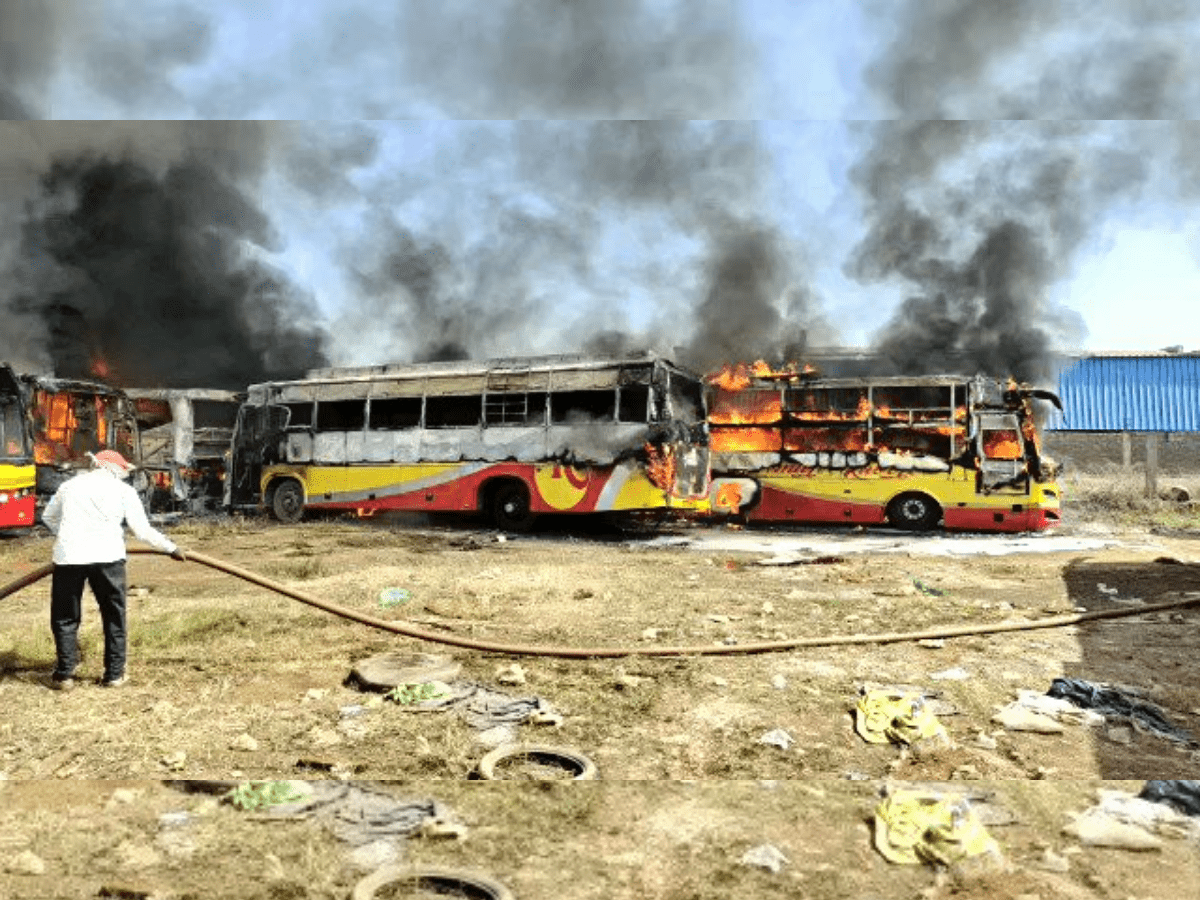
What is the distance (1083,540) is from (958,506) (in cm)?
181

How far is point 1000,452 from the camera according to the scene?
1305cm

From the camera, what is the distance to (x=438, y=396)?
13.9m

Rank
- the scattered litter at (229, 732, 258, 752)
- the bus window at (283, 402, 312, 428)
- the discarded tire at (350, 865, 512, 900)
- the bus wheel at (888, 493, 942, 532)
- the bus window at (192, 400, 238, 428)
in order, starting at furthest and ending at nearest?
the bus window at (192, 400, 238, 428) → the bus window at (283, 402, 312, 428) → the bus wheel at (888, 493, 942, 532) → the scattered litter at (229, 732, 258, 752) → the discarded tire at (350, 865, 512, 900)

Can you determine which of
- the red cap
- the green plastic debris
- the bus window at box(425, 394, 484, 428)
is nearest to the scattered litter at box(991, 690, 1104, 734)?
the green plastic debris

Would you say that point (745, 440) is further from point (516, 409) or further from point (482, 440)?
point (482, 440)

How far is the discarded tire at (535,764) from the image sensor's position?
3.49 meters

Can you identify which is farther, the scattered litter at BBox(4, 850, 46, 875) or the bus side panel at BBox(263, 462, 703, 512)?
the bus side panel at BBox(263, 462, 703, 512)

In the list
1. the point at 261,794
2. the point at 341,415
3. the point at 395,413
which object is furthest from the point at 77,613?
the point at 341,415

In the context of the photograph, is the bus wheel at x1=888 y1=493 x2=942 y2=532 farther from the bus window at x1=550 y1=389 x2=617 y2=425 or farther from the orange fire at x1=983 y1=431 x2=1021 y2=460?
the bus window at x1=550 y1=389 x2=617 y2=425

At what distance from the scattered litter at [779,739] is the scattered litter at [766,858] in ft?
3.33

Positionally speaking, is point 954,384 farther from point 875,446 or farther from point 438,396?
point 438,396

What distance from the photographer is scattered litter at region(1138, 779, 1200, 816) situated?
3.12 meters

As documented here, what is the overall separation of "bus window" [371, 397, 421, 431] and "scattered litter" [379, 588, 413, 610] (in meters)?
6.81

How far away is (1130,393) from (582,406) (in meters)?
16.3
